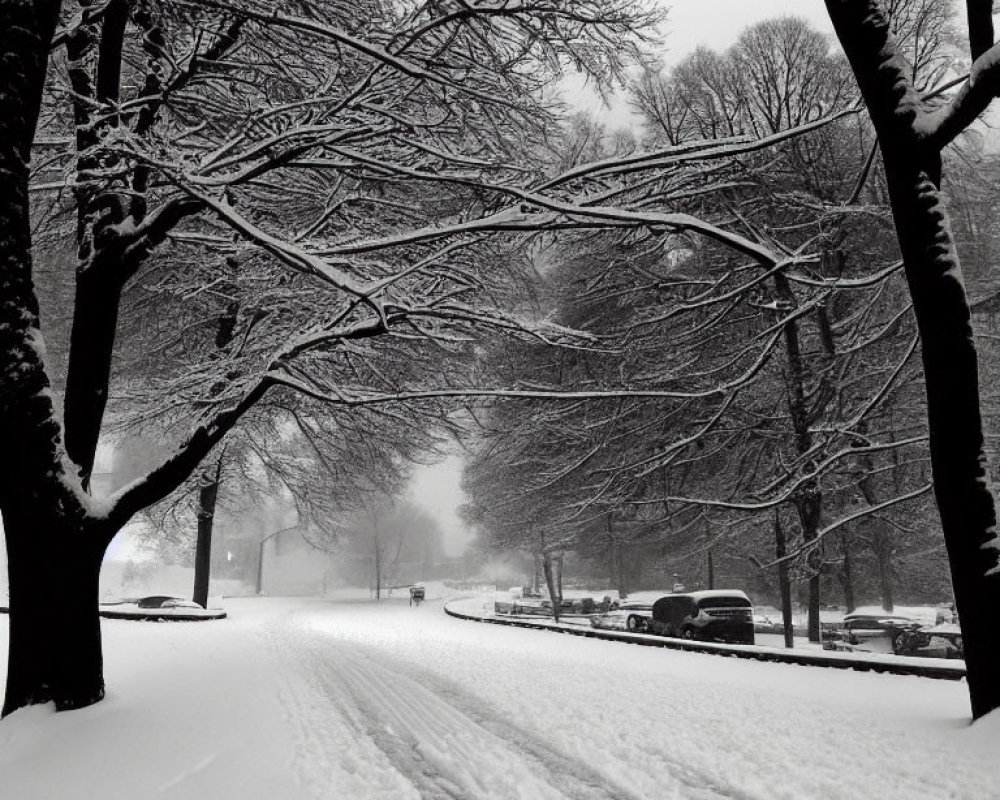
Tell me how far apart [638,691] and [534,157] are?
5804 millimetres

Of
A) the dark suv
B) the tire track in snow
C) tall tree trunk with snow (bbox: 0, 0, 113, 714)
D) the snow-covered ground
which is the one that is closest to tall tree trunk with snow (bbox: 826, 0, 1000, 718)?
the snow-covered ground

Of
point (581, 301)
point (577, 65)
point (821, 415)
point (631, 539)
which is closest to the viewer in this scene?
point (577, 65)

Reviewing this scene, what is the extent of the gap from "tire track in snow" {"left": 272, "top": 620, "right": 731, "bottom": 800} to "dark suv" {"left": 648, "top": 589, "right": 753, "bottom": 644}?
12.0 metres

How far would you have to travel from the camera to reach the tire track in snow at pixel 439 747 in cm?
442

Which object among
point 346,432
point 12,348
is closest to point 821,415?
point 346,432

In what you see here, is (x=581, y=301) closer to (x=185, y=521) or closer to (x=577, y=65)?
(x=577, y=65)

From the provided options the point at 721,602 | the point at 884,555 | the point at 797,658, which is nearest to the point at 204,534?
the point at 721,602

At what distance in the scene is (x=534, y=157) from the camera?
23.2ft

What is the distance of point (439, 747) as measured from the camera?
5457 millimetres

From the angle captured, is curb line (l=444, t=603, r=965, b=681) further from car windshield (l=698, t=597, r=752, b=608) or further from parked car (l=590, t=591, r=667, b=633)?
parked car (l=590, t=591, r=667, b=633)

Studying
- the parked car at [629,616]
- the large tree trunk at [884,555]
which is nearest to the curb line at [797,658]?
the parked car at [629,616]

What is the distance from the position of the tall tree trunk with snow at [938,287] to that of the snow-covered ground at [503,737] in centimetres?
140

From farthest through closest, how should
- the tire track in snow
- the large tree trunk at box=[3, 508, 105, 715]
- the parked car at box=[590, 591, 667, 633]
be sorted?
1. the parked car at box=[590, 591, 667, 633]
2. the large tree trunk at box=[3, 508, 105, 715]
3. the tire track in snow

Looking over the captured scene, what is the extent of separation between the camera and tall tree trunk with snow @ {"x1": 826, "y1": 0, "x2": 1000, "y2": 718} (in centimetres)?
583
